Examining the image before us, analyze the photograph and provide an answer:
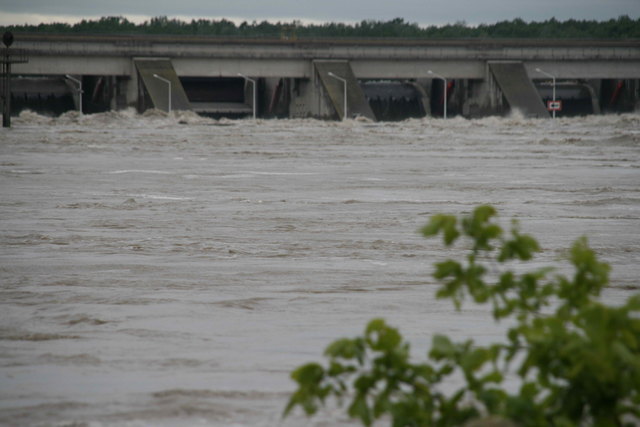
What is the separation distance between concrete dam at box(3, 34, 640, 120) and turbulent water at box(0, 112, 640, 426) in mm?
60450

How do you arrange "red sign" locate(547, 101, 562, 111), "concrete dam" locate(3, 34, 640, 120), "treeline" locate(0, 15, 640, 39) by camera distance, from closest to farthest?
"concrete dam" locate(3, 34, 640, 120), "red sign" locate(547, 101, 562, 111), "treeline" locate(0, 15, 640, 39)

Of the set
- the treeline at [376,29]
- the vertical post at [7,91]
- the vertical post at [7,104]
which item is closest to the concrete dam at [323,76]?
the vertical post at [7,91]

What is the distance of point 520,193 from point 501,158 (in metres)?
12.6

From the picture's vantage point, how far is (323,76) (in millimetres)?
86750

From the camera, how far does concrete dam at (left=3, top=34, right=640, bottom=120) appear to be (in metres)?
Answer: 85.1

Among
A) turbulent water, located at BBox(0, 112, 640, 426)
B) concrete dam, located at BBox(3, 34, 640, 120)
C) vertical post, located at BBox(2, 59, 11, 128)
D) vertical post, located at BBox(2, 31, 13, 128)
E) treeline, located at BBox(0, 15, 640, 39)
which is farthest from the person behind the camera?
treeline, located at BBox(0, 15, 640, 39)

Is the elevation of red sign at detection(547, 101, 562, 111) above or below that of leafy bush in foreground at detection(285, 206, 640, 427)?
above

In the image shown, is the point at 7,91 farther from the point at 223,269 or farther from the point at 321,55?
the point at 223,269

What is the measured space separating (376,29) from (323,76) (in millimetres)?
64995

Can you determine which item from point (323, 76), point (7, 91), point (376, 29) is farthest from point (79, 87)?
point (376, 29)

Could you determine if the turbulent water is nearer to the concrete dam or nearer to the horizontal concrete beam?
the concrete dam

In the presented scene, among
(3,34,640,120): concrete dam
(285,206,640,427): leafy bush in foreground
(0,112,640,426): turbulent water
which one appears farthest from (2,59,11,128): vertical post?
(285,206,640,427): leafy bush in foreground

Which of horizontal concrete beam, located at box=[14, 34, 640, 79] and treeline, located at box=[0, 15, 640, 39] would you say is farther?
treeline, located at box=[0, 15, 640, 39]

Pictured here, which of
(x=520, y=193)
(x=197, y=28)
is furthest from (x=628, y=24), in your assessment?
(x=520, y=193)
